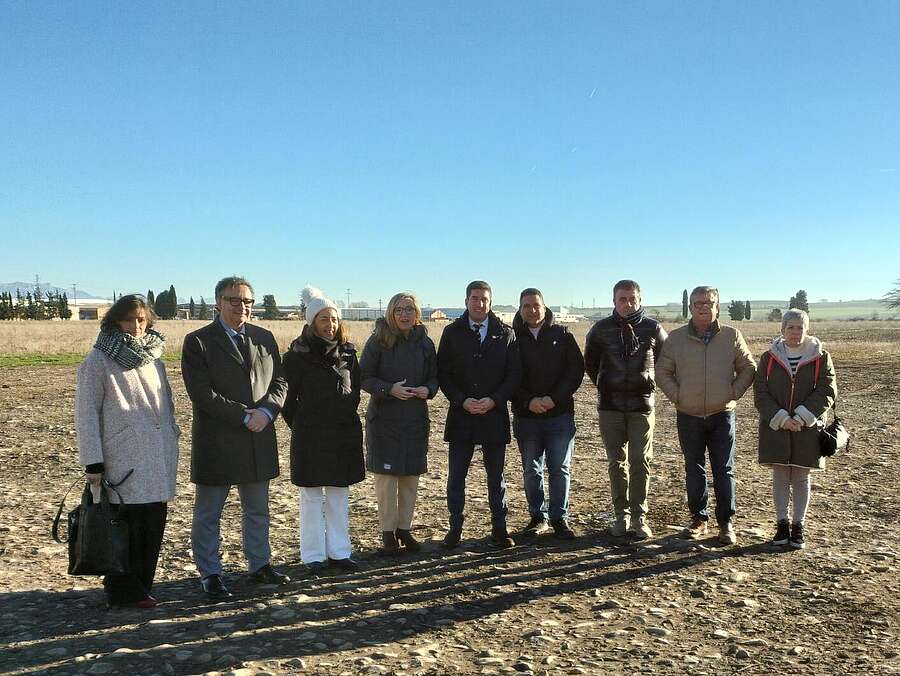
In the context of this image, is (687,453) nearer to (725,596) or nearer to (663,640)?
(725,596)

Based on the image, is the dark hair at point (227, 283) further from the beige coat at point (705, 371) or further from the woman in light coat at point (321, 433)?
the beige coat at point (705, 371)

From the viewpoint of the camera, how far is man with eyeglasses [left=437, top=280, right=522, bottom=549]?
19.8 ft

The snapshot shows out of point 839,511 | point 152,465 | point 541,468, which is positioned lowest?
point 839,511

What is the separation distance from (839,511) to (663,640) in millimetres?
3570

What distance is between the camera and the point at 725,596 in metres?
4.89

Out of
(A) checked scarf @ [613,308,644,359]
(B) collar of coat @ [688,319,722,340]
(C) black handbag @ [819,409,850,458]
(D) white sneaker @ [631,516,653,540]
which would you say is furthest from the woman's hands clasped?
(C) black handbag @ [819,409,850,458]

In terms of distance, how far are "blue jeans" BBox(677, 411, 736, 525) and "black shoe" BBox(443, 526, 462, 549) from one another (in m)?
1.91

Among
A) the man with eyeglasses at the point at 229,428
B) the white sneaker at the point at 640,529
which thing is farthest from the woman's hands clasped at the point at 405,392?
the white sneaker at the point at 640,529

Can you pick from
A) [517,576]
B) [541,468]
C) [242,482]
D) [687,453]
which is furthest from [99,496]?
[687,453]

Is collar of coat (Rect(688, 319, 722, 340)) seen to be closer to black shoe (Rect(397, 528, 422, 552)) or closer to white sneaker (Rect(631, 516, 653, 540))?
white sneaker (Rect(631, 516, 653, 540))

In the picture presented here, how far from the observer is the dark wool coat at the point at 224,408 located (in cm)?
486

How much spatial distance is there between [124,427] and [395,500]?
218 centimetres

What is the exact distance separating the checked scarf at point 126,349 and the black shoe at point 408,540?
2364 mm

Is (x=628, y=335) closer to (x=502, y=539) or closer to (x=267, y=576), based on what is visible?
(x=502, y=539)
